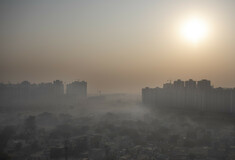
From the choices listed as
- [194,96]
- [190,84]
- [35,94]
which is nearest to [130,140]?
[194,96]

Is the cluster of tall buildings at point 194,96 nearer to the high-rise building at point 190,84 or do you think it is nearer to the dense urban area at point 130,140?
the high-rise building at point 190,84

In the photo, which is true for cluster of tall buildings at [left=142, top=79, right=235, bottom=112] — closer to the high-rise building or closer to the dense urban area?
the high-rise building

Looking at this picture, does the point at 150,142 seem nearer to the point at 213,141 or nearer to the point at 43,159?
the point at 213,141

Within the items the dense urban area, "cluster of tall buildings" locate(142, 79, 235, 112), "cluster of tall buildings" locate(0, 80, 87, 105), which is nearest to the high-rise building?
"cluster of tall buildings" locate(142, 79, 235, 112)

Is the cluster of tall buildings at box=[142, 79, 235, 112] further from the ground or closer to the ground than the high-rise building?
closer to the ground

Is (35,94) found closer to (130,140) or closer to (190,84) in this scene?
(190,84)

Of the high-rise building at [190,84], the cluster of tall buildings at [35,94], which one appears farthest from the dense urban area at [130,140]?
the cluster of tall buildings at [35,94]
